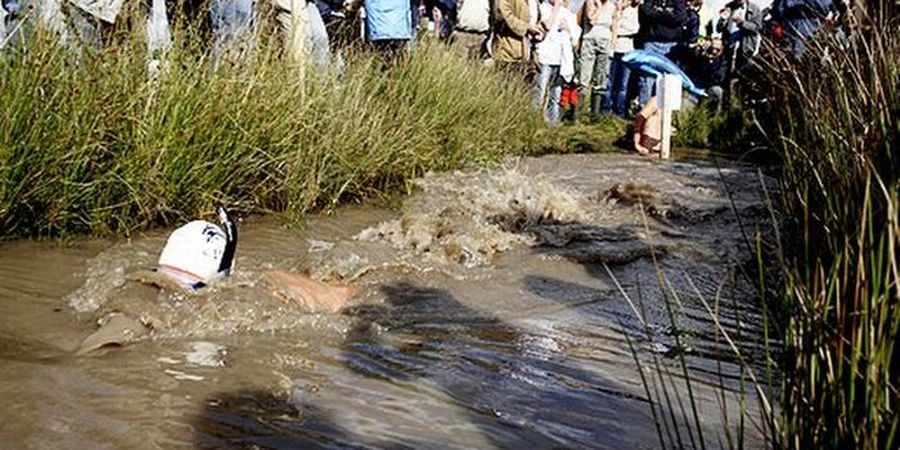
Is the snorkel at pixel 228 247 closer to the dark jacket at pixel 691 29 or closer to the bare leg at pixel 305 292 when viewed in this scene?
the bare leg at pixel 305 292

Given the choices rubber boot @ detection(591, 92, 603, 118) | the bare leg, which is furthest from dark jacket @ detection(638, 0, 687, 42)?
the bare leg

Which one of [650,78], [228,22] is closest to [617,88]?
[650,78]

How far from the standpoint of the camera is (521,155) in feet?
38.7

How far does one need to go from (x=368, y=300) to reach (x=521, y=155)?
6.32 meters

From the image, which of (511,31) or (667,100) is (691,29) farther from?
(667,100)

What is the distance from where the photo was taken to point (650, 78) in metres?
14.1

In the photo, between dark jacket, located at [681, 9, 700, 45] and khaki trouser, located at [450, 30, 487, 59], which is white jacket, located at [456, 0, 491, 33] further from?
dark jacket, located at [681, 9, 700, 45]

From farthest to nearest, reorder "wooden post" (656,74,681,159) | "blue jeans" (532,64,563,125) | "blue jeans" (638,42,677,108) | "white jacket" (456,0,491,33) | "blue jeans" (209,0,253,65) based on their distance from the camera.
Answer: "blue jeans" (638,42,677,108) < "blue jeans" (532,64,563,125) < "white jacket" (456,0,491,33) < "wooden post" (656,74,681,159) < "blue jeans" (209,0,253,65)

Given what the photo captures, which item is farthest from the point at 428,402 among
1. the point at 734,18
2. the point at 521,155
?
the point at 734,18

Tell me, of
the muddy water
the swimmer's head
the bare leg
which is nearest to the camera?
the muddy water

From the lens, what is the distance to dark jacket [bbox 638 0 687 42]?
1434 centimetres

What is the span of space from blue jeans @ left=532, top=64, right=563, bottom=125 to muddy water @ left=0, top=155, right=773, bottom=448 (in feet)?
17.7

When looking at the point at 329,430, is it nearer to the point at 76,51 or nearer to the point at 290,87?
the point at 76,51

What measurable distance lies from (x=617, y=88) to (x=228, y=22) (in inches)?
285
